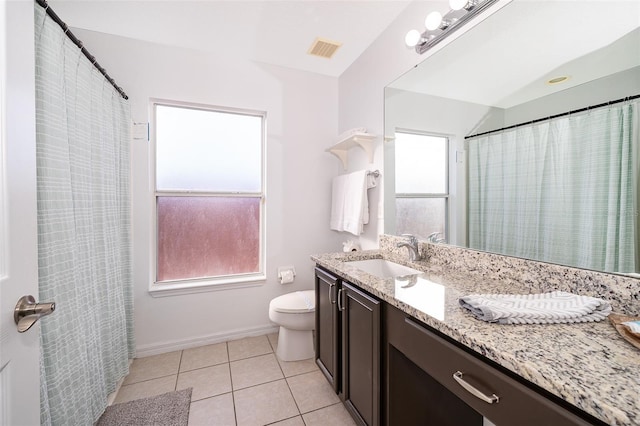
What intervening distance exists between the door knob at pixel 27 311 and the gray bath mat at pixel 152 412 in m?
1.22

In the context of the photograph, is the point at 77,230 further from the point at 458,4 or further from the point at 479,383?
the point at 458,4

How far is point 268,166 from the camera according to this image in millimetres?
2443

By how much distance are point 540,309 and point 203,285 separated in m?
2.24

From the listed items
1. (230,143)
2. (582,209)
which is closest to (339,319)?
(582,209)

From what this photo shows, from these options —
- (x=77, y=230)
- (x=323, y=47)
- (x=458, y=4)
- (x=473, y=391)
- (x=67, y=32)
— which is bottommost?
(x=473, y=391)

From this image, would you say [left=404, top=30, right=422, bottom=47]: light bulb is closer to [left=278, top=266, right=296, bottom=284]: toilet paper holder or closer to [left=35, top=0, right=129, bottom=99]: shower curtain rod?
[left=35, top=0, right=129, bottom=99]: shower curtain rod

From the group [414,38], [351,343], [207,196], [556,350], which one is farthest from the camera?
[207,196]

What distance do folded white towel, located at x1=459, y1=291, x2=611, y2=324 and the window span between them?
6.46 ft

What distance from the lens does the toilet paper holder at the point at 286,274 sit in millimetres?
2447

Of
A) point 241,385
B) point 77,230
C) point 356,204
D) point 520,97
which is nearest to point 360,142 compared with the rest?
point 356,204

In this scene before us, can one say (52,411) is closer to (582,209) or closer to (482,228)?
(482,228)

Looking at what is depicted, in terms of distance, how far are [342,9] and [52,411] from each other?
2603mm

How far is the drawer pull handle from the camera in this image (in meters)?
0.67

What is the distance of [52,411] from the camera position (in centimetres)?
112
